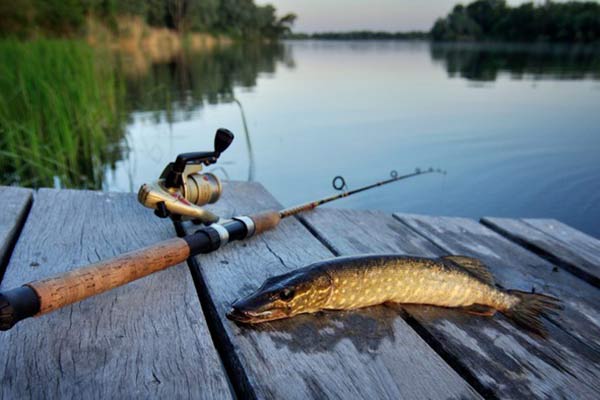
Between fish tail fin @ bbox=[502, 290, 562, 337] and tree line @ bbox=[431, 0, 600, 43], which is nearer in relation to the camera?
fish tail fin @ bbox=[502, 290, 562, 337]

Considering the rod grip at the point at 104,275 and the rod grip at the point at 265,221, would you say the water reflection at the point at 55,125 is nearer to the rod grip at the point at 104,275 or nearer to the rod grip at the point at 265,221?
the rod grip at the point at 265,221

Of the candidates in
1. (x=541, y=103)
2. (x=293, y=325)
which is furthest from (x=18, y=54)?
(x=541, y=103)

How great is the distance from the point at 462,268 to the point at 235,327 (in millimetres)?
992

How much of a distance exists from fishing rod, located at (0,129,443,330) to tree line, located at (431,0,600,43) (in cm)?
7095

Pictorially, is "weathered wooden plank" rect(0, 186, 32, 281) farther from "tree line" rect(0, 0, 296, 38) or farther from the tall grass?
"tree line" rect(0, 0, 296, 38)

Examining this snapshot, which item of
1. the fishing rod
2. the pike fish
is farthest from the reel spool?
the pike fish

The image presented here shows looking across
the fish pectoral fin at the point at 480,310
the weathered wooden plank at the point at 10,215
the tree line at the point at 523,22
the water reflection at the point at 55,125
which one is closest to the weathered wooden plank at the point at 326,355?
the fish pectoral fin at the point at 480,310

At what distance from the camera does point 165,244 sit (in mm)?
1952

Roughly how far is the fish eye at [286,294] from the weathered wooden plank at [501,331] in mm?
506

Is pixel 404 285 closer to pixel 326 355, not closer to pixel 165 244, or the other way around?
pixel 326 355

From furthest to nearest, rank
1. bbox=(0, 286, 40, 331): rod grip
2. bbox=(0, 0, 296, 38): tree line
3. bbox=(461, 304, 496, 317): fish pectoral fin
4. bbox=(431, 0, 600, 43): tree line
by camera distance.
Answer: bbox=(431, 0, 600, 43): tree line, bbox=(0, 0, 296, 38): tree line, bbox=(461, 304, 496, 317): fish pectoral fin, bbox=(0, 286, 40, 331): rod grip

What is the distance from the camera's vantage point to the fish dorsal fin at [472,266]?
202 cm

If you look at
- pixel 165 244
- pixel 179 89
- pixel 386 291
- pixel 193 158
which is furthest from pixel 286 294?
pixel 179 89

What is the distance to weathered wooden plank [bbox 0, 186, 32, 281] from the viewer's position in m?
2.08
